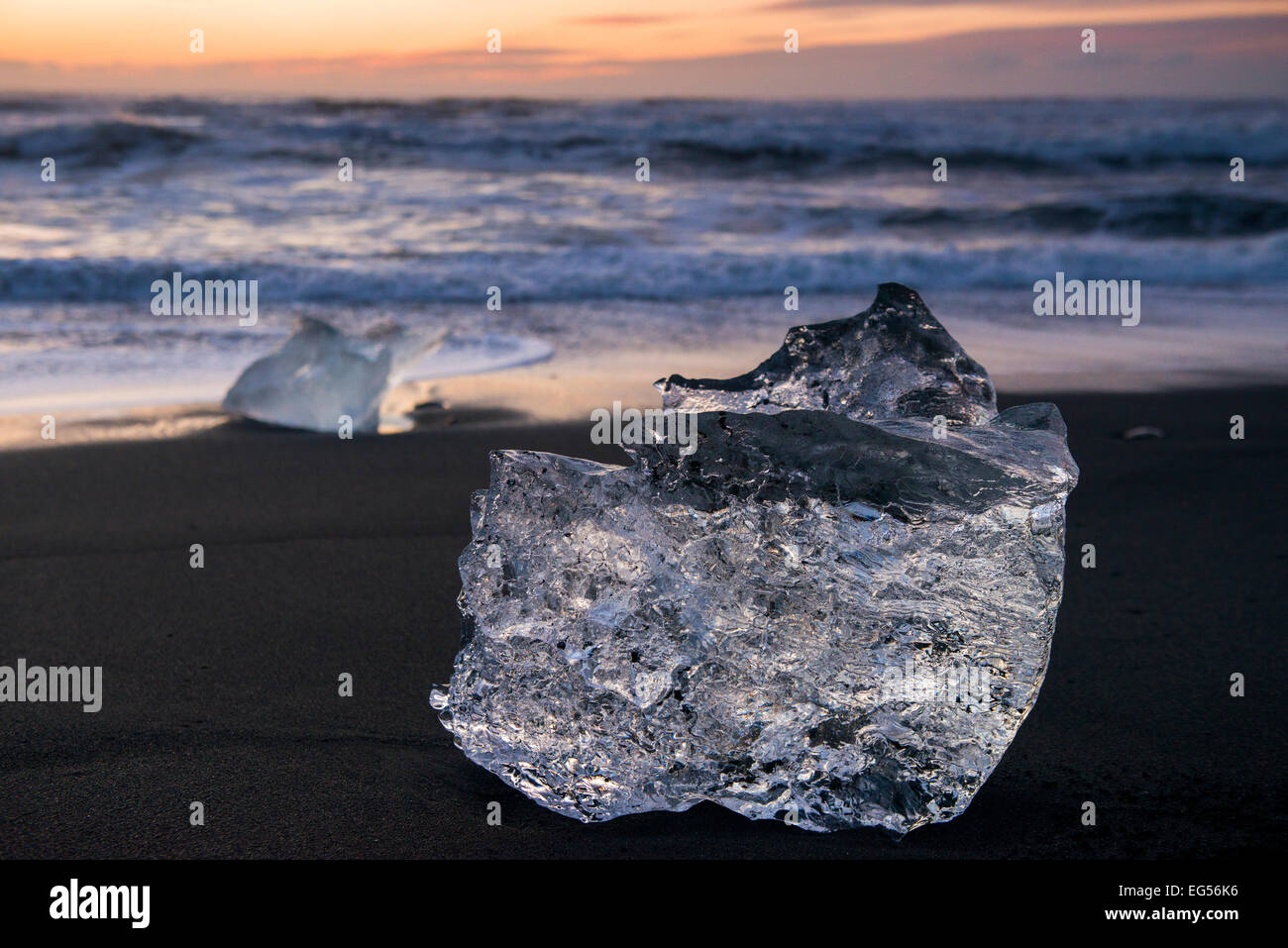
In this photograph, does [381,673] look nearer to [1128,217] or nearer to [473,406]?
[473,406]

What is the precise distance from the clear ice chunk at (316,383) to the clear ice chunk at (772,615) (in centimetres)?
336

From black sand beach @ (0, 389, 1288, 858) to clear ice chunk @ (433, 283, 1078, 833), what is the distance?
0.37ft

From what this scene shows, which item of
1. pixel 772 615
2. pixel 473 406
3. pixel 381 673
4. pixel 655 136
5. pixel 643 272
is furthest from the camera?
pixel 655 136

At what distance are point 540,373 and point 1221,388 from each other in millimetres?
3686

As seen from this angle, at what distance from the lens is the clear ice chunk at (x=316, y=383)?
5352 millimetres

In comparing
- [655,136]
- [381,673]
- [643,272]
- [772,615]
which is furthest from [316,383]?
[655,136]

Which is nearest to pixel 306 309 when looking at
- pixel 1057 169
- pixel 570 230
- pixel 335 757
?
pixel 570 230

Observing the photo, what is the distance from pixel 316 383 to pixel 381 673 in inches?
113

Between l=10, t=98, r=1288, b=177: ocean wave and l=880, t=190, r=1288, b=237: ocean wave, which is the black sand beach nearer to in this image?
l=880, t=190, r=1288, b=237: ocean wave

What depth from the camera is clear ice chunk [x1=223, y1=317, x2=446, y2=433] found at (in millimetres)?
5352

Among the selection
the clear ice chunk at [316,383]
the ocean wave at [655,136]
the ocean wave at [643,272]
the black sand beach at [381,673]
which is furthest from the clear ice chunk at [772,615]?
the ocean wave at [655,136]

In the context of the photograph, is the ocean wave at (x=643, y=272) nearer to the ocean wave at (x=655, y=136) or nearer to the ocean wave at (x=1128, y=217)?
the ocean wave at (x=1128, y=217)

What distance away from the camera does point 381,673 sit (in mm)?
2791

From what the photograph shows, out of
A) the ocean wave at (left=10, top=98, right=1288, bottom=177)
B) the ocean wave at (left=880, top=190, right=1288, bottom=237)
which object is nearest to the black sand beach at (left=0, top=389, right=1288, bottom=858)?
the ocean wave at (left=880, top=190, right=1288, bottom=237)
